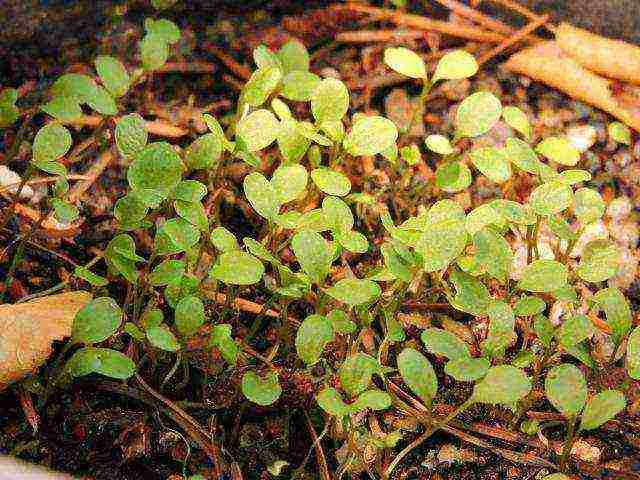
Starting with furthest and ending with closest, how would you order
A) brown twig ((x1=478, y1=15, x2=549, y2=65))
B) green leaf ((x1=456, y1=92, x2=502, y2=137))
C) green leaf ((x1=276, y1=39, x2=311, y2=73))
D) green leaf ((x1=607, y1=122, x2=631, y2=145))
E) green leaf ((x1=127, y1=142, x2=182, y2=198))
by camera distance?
brown twig ((x1=478, y1=15, x2=549, y2=65)), green leaf ((x1=607, y1=122, x2=631, y2=145)), green leaf ((x1=276, y1=39, x2=311, y2=73)), green leaf ((x1=456, y1=92, x2=502, y2=137)), green leaf ((x1=127, y1=142, x2=182, y2=198))

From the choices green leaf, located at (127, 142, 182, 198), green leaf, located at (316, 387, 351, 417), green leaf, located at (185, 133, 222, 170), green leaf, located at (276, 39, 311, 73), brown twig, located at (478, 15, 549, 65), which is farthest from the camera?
brown twig, located at (478, 15, 549, 65)

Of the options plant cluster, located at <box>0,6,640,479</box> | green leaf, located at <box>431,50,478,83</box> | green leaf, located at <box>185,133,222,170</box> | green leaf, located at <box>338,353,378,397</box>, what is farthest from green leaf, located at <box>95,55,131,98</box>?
green leaf, located at <box>338,353,378,397</box>

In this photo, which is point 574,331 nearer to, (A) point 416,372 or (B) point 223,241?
(A) point 416,372

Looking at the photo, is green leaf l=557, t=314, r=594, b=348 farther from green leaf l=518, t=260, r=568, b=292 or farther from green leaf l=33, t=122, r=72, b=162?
green leaf l=33, t=122, r=72, b=162

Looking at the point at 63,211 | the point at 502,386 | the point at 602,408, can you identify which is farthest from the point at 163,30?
the point at 602,408

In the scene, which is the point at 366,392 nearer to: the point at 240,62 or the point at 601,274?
the point at 601,274
